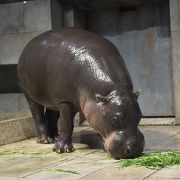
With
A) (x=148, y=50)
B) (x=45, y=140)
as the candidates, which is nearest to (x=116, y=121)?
(x=45, y=140)

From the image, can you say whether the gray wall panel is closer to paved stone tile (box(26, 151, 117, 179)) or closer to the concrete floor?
the concrete floor

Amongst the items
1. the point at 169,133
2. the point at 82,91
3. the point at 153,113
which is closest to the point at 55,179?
the point at 82,91

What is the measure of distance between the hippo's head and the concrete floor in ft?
0.52

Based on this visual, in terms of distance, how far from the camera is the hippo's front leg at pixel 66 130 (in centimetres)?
544

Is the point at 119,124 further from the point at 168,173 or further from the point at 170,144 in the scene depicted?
the point at 170,144

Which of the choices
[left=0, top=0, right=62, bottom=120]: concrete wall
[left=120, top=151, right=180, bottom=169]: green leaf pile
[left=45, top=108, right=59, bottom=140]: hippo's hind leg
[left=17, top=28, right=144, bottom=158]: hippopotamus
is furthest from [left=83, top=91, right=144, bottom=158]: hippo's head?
[left=0, top=0, right=62, bottom=120]: concrete wall

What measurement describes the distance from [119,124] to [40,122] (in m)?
1.93

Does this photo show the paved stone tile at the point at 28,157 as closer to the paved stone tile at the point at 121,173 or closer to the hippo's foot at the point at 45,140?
the hippo's foot at the point at 45,140

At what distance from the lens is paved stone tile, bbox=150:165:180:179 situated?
12.7 feet

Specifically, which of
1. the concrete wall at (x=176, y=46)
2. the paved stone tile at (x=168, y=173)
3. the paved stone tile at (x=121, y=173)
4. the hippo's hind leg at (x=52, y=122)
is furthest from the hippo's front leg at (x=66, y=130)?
the concrete wall at (x=176, y=46)

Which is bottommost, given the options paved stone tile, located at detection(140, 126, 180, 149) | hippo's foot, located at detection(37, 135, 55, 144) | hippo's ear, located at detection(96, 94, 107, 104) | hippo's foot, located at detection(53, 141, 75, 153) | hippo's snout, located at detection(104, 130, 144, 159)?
paved stone tile, located at detection(140, 126, 180, 149)

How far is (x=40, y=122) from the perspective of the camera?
6.44m

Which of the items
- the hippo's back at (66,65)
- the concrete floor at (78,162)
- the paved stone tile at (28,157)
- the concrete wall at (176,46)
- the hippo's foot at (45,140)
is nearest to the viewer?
the concrete floor at (78,162)

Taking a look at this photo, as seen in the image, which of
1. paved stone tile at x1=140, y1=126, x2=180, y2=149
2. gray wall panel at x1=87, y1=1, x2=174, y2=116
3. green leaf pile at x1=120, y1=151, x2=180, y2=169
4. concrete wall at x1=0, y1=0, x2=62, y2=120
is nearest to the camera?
green leaf pile at x1=120, y1=151, x2=180, y2=169
